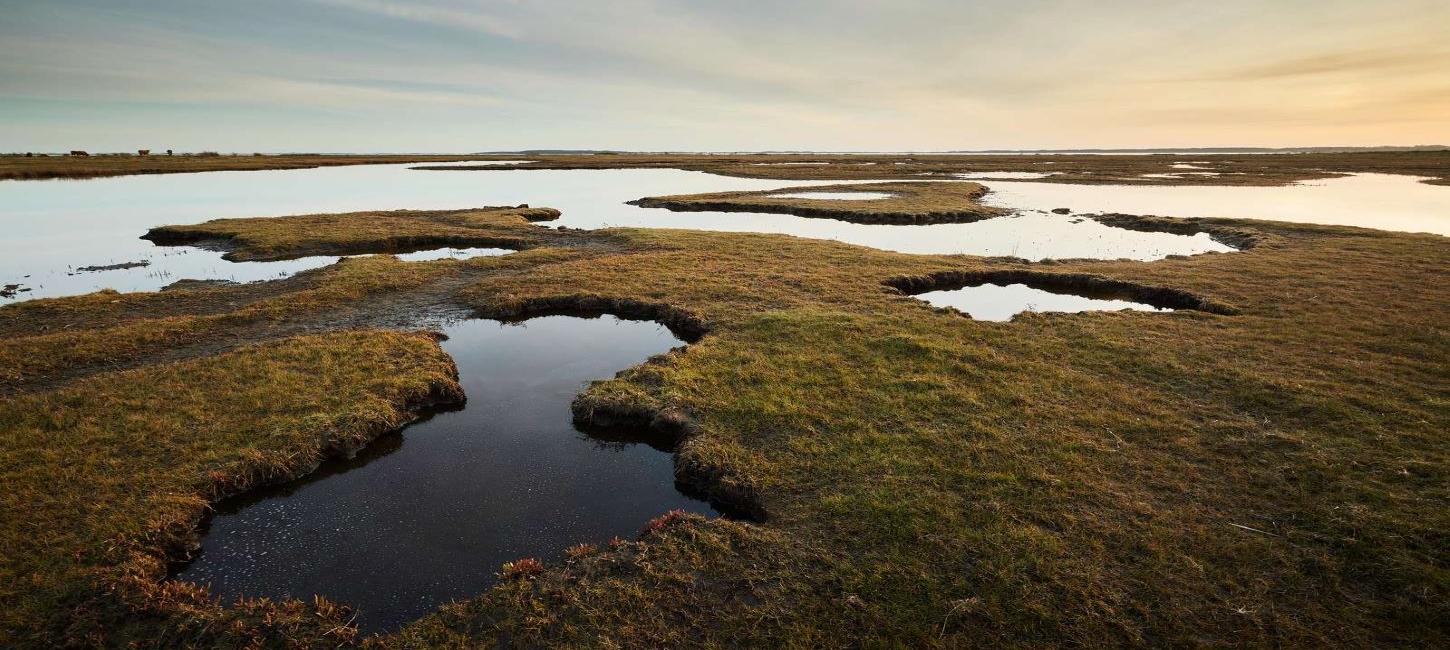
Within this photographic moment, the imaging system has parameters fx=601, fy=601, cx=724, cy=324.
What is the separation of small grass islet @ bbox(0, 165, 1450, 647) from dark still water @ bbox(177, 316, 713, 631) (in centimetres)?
67

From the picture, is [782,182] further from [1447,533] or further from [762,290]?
[1447,533]

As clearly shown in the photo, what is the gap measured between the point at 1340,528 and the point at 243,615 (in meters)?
17.2

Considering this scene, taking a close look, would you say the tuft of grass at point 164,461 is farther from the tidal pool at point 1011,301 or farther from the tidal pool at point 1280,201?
the tidal pool at point 1280,201

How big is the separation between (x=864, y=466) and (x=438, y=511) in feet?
27.6

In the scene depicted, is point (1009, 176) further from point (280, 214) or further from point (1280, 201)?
point (280, 214)

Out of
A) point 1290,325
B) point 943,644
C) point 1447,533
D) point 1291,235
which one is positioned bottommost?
point 943,644

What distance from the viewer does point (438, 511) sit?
11.8m

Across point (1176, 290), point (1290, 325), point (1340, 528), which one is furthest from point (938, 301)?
point (1340, 528)

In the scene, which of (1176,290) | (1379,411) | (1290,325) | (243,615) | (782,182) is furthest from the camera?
(782,182)

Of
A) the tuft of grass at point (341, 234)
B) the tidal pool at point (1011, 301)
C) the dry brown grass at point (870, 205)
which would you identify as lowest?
the tidal pool at point (1011, 301)

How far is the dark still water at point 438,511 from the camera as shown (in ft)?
32.4

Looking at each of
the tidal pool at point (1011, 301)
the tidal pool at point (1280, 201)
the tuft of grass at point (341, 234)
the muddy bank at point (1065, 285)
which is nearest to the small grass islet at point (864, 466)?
the muddy bank at point (1065, 285)

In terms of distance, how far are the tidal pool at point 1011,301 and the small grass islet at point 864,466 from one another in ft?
8.45

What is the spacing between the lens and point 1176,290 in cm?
2495
